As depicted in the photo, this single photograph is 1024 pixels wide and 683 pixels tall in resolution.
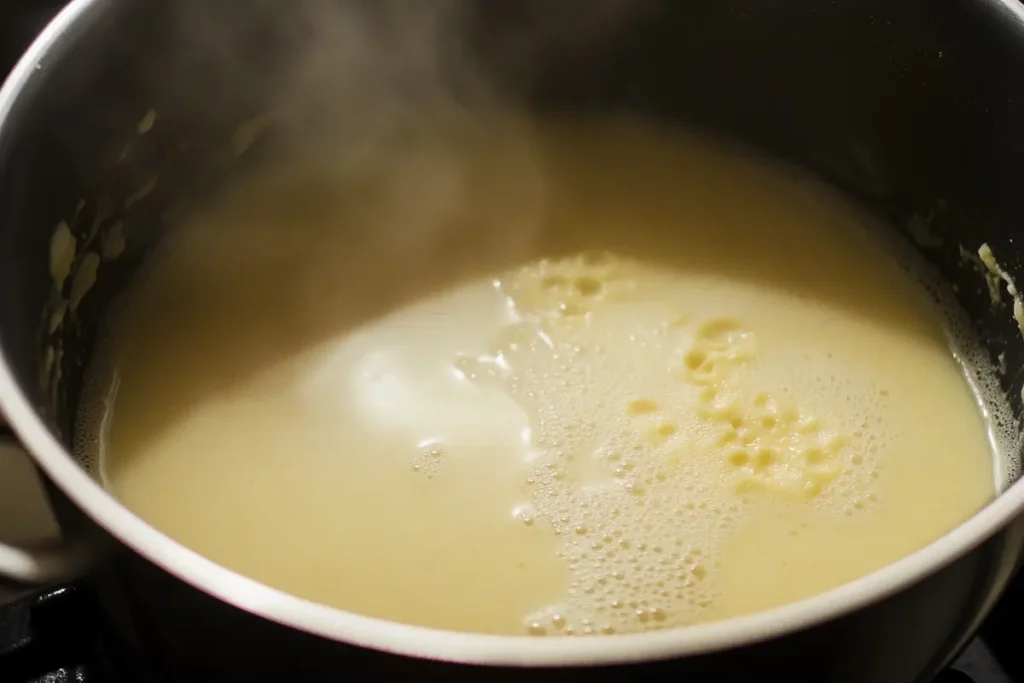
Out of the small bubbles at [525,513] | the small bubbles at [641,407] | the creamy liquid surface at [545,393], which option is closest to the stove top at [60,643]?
the creamy liquid surface at [545,393]

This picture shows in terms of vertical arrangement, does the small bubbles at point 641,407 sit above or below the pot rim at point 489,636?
below

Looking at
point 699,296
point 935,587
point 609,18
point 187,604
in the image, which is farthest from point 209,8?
point 935,587

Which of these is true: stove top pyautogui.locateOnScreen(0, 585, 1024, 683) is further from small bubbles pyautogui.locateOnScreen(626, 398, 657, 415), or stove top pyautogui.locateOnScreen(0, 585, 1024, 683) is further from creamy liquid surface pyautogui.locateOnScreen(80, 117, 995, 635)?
small bubbles pyautogui.locateOnScreen(626, 398, 657, 415)

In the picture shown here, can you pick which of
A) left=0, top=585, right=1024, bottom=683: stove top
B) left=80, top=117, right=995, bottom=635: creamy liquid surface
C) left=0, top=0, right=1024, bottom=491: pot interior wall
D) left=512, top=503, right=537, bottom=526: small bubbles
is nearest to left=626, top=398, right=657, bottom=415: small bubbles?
left=80, top=117, right=995, bottom=635: creamy liquid surface

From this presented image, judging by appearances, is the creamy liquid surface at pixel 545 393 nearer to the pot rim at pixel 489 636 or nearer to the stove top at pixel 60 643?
the stove top at pixel 60 643

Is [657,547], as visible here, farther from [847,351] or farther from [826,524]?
[847,351]
